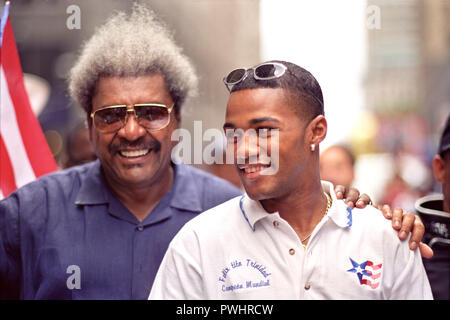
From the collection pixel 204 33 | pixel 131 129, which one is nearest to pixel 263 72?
pixel 131 129

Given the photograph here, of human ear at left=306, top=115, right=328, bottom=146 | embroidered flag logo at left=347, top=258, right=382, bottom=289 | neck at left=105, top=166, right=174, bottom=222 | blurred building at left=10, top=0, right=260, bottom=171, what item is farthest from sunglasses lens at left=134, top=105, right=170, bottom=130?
embroidered flag logo at left=347, top=258, right=382, bottom=289

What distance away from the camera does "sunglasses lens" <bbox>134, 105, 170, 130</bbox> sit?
2.74 m

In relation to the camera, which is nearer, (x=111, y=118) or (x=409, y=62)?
(x=111, y=118)

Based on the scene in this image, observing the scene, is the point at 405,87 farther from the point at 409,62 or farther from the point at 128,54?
the point at 128,54

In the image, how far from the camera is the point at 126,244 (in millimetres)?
2814

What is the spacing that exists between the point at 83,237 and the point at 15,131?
99 centimetres

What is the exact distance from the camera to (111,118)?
274 cm

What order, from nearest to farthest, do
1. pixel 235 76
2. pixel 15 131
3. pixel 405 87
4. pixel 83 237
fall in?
pixel 235 76, pixel 83 237, pixel 15 131, pixel 405 87

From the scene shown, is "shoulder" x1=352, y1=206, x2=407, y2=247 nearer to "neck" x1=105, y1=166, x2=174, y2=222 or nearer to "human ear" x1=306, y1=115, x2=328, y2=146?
"human ear" x1=306, y1=115, x2=328, y2=146

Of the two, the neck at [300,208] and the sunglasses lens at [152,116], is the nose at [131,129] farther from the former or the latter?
the neck at [300,208]

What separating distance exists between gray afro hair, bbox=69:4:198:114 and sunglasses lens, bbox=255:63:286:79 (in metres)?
0.92

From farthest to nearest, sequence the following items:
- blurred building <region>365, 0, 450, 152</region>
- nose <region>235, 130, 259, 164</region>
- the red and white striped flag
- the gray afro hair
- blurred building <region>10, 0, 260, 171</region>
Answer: the red and white striped flag
blurred building <region>365, 0, 450, 152</region>
blurred building <region>10, 0, 260, 171</region>
the gray afro hair
nose <region>235, 130, 259, 164</region>
